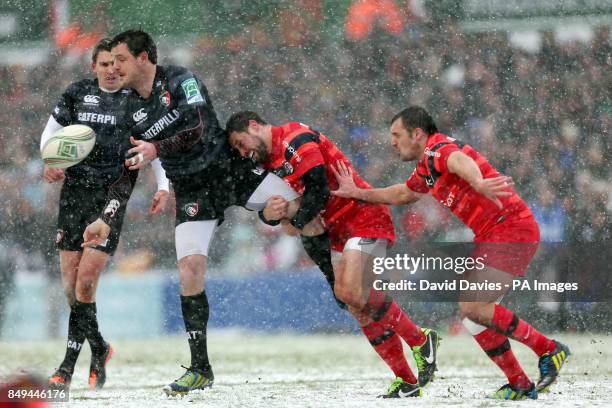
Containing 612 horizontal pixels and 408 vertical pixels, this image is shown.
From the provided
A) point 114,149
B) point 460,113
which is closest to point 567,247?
point 460,113

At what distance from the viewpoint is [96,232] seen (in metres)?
5.64

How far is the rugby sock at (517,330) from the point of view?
4934mm

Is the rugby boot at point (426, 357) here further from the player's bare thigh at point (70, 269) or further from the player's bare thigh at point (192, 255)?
the player's bare thigh at point (70, 269)

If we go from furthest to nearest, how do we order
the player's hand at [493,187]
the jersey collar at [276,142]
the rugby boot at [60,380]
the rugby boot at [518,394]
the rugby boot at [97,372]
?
the rugby boot at [97,372] < the rugby boot at [60,380] < the jersey collar at [276,142] < the rugby boot at [518,394] < the player's hand at [493,187]

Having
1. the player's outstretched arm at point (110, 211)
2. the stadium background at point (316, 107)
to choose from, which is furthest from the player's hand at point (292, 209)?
the stadium background at point (316, 107)

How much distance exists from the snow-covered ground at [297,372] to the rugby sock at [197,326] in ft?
0.66

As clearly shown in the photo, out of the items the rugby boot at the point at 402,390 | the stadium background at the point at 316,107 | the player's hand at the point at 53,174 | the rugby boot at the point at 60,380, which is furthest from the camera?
the stadium background at the point at 316,107

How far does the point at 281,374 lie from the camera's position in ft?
22.3

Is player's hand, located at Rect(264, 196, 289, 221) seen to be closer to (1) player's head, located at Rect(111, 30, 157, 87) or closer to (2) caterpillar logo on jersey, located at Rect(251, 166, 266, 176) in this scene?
(2) caterpillar logo on jersey, located at Rect(251, 166, 266, 176)

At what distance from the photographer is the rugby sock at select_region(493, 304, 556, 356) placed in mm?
4934

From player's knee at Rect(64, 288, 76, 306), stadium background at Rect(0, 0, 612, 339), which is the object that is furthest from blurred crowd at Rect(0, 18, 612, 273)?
player's knee at Rect(64, 288, 76, 306)

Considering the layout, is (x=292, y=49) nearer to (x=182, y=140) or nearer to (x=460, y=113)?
(x=460, y=113)

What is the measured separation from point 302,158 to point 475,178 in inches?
38.9

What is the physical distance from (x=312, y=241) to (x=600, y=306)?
4.93 meters
